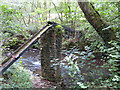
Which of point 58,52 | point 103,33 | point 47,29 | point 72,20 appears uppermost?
point 72,20

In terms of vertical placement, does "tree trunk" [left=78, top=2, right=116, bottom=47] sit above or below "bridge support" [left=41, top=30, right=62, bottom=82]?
above

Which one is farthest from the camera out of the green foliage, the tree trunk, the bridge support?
the bridge support

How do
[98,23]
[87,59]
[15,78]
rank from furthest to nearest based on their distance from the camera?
[98,23], [87,59], [15,78]

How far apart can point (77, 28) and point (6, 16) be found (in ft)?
5.83

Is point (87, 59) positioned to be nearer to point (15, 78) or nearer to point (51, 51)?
point (51, 51)

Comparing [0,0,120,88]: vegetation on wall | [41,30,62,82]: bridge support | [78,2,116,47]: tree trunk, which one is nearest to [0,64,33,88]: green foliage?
[0,0,120,88]: vegetation on wall

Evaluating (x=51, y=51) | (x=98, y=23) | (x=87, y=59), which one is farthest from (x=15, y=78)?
(x=98, y=23)

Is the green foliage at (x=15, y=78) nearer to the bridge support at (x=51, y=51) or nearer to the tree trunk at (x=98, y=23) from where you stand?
the bridge support at (x=51, y=51)

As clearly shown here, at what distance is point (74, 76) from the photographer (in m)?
1.55

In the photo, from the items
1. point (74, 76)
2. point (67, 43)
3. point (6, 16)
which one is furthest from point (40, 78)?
point (6, 16)

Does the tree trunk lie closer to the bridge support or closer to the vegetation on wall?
the vegetation on wall

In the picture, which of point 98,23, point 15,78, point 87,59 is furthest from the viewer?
point 98,23

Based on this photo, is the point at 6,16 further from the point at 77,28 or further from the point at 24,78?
the point at 77,28

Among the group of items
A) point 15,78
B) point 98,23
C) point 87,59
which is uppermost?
point 98,23
